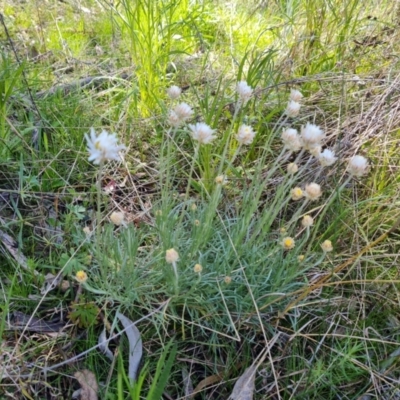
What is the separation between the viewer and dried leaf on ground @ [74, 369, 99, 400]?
1.06m

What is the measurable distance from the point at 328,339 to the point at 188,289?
41 cm

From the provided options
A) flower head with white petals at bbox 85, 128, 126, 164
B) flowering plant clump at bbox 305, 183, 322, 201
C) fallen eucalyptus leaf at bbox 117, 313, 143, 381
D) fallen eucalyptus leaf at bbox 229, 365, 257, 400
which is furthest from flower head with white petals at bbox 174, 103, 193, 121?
fallen eucalyptus leaf at bbox 229, 365, 257, 400

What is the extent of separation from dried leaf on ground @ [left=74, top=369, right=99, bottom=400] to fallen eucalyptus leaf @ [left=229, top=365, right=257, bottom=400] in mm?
323

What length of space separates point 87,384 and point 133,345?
137mm

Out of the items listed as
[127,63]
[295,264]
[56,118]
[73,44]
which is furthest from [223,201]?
[73,44]

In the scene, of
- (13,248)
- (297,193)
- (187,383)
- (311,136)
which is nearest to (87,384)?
(187,383)

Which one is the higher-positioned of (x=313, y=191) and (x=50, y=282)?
(x=313, y=191)

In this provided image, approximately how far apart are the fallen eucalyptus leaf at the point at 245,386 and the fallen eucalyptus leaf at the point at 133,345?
0.24 meters

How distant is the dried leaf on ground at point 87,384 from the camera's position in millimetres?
1064

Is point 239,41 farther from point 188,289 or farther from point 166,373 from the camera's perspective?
point 166,373

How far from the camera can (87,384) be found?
1073 millimetres

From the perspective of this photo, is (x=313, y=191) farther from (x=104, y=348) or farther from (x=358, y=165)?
(x=104, y=348)

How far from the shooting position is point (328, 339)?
124 centimetres

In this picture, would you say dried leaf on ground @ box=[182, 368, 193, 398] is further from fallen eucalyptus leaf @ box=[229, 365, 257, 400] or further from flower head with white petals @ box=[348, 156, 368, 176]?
flower head with white petals @ box=[348, 156, 368, 176]
